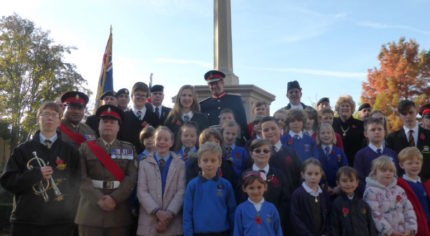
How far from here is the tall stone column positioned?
11828 mm

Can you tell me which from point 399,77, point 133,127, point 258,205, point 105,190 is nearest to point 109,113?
point 105,190

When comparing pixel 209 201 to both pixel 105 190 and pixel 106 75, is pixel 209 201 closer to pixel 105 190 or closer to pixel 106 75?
pixel 105 190

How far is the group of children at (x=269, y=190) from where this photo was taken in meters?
4.52

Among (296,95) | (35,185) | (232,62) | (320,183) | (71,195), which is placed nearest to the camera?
(35,185)

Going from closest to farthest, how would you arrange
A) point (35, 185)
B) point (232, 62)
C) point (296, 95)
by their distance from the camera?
point (35, 185) → point (296, 95) → point (232, 62)

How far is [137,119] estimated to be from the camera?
263 inches

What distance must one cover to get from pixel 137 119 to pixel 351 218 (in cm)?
369

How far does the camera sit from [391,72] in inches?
1134

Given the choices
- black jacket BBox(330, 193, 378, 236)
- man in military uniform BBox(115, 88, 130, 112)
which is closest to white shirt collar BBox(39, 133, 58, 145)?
man in military uniform BBox(115, 88, 130, 112)

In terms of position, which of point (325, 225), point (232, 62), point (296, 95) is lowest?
point (325, 225)

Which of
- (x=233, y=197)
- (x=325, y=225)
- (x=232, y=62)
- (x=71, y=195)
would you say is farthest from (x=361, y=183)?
(x=232, y=62)

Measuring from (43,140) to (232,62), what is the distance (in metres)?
8.16

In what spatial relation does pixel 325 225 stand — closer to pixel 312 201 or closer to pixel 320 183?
pixel 312 201

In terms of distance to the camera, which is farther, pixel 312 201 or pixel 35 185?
pixel 312 201
